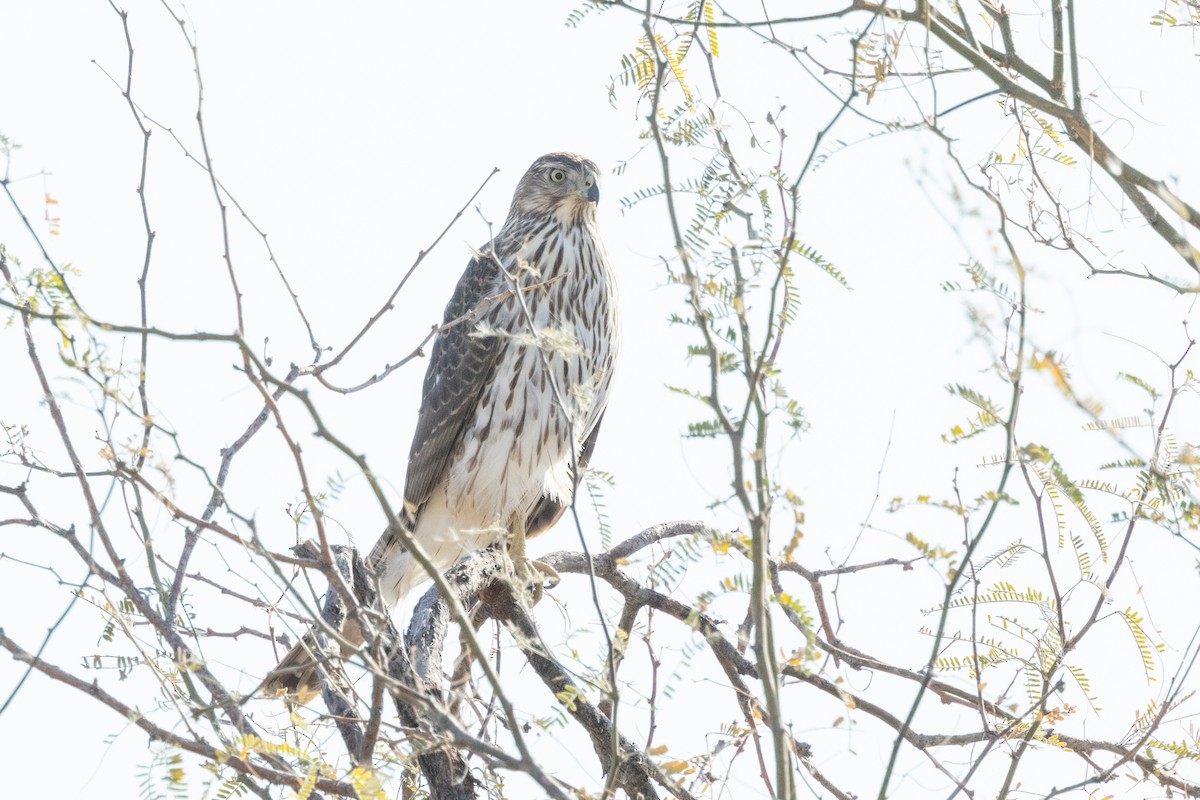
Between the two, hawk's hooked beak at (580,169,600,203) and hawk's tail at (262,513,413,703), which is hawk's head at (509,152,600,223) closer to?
hawk's hooked beak at (580,169,600,203)

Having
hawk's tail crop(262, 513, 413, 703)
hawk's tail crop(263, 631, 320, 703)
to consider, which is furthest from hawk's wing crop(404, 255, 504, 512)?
hawk's tail crop(263, 631, 320, 703)

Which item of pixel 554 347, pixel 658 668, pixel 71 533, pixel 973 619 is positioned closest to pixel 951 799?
pixel 973 619

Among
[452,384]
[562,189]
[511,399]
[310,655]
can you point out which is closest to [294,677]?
[310,655]

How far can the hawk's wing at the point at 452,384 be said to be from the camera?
19.1 feet

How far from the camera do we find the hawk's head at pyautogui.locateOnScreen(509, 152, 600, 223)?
6.12 m

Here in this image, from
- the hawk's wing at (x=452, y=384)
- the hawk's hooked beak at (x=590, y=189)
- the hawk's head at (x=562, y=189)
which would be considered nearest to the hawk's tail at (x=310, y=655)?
the hawk's wing at (x=452, y=384)

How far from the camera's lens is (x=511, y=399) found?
18.9 feet

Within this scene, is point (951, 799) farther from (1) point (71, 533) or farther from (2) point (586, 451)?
(2) point (586, 451)

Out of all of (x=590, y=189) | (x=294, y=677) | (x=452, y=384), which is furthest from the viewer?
(x=590, y=189)

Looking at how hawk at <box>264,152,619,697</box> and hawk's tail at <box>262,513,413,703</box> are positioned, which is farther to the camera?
hawk at <box>264,152,619,697</box>

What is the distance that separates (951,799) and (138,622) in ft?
7.00

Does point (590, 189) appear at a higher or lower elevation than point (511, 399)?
higher

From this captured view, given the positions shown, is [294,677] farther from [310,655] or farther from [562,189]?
[562,189]

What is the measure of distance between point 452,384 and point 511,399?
332 mm
